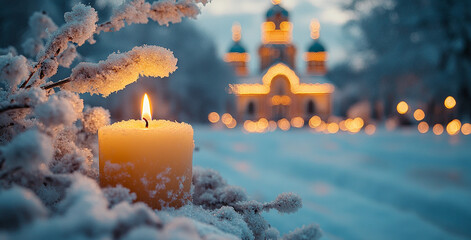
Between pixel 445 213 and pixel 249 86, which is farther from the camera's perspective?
pixel 249 86

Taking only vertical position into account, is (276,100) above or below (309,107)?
above

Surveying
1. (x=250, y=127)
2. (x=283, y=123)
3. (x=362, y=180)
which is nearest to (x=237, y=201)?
(x=362, y=180)

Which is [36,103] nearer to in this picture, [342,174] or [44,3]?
[44,3]

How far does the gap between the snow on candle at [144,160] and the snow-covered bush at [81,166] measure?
0.13ft

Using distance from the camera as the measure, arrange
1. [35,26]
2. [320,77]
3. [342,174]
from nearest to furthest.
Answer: [35,26] → [342,174] → [320,77]

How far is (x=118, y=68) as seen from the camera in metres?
0.74

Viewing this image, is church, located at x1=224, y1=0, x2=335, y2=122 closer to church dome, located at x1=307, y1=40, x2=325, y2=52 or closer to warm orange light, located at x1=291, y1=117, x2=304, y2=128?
church dome, located at x1=307, y1=40, x2=325, y2=52

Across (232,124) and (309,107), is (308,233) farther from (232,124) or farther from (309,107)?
(309,107)

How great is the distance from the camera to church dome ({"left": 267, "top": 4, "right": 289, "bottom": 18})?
60.1ft

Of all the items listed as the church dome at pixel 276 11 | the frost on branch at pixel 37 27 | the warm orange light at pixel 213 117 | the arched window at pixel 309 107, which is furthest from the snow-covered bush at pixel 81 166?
the arched window at pixel 309 107

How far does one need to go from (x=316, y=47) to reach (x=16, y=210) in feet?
71.4

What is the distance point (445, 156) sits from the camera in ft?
15.1

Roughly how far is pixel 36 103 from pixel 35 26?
0.67m

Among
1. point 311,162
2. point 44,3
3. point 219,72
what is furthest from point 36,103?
point 219,72
